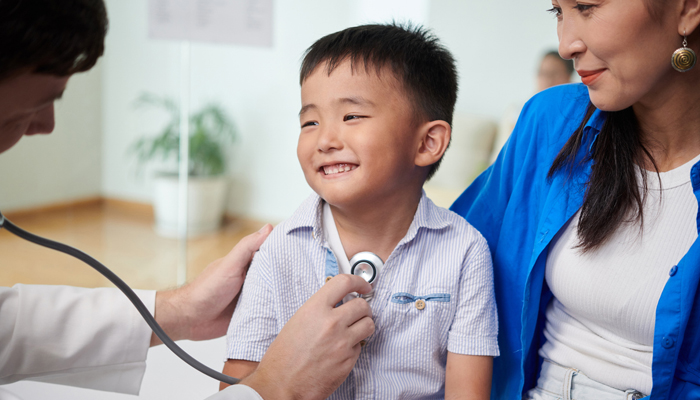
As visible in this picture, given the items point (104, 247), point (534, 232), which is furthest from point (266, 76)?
point (534, 232)

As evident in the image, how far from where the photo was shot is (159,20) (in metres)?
3.54

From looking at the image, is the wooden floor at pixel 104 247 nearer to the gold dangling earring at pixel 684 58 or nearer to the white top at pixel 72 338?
the white top at pixel 72 338

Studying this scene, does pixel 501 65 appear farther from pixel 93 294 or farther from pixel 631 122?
pixel 93 294

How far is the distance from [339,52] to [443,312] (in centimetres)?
51

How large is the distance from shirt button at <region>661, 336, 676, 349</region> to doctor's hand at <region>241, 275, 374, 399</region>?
50 cm

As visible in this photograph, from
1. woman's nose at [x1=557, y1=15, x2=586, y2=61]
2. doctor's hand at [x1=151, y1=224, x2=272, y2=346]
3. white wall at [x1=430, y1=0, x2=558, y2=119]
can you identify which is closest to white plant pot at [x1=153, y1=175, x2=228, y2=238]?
white wall at [x1=430, y1=0, x2=558, y2=119]

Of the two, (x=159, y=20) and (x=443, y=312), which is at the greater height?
(x=159, y=20)

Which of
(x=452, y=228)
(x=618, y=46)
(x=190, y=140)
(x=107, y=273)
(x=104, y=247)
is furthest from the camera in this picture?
(x=190, y=140)

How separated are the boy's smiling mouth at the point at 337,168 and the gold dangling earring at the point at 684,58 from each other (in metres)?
0.55

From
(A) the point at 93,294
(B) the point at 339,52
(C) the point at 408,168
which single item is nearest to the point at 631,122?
(C) the point at 408,168

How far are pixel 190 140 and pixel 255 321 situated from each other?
10.5 ft

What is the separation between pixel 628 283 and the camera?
97 centimetres

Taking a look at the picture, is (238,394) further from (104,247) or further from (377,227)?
(104,247)

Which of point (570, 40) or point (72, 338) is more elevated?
point (570, 40)
